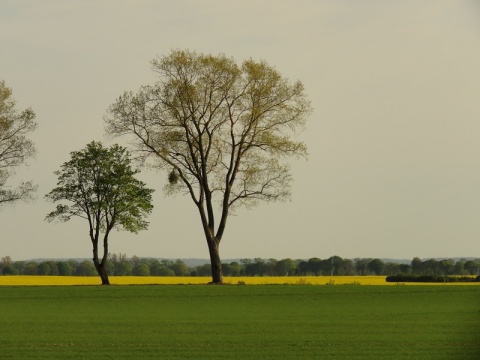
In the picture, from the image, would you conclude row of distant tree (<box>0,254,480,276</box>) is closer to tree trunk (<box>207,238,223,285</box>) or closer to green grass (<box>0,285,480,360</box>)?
tree trunk (<box>207,238,223,285</box>)

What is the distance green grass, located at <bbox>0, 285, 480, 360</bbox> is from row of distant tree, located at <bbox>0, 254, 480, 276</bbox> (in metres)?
36.5

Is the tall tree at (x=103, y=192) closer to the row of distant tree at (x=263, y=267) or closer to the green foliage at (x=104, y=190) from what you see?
the green foliage at (x=104, y=190)

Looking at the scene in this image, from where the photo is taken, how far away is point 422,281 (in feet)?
210

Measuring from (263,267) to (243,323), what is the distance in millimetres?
68587

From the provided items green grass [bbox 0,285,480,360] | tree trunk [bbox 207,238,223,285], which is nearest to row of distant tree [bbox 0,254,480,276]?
tree trunk [bbox 207,238,223,285]

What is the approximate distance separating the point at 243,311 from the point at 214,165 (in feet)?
78.7

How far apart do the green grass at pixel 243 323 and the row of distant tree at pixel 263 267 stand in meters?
36.5

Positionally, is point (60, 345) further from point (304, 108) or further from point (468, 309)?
point (304, 108)

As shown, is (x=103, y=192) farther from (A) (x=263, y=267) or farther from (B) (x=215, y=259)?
(A) (x=263, y=267)

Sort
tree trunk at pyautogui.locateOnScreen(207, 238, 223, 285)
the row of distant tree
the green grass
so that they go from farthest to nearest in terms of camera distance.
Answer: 1. the row of distant tree
2. tree trunk at pyautogui.locateOnScreen(207, 238, 223, 285)
3. the green grass

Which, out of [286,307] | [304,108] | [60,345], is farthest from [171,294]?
[60,345]

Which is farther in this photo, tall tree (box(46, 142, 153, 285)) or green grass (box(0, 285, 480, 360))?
tall tree (box(46, 142, 153, 285))

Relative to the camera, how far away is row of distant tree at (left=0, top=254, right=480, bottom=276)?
83.7 metres

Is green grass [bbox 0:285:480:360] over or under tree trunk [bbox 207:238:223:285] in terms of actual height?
under
